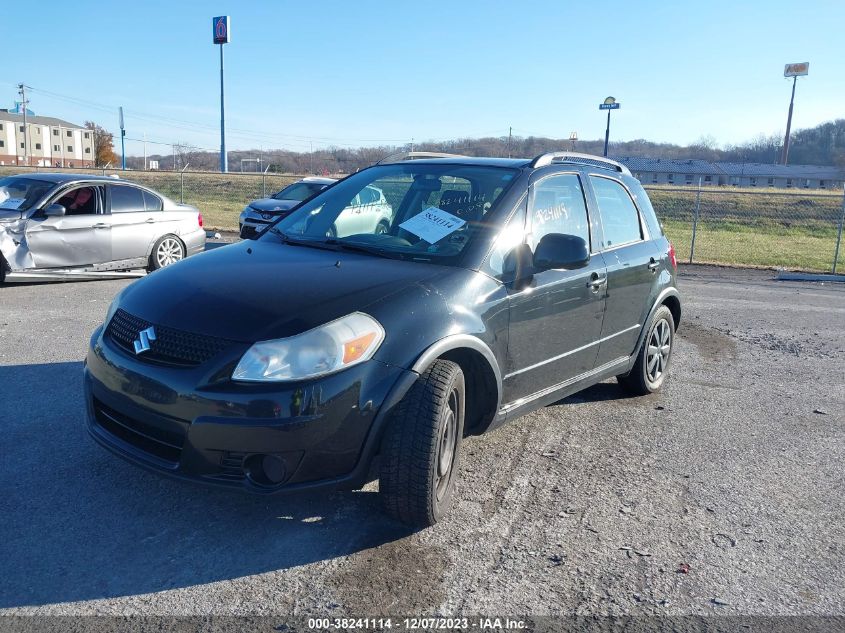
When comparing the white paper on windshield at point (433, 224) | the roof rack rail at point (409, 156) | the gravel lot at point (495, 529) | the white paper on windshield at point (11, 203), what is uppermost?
the roof rack rail at point (409, 156)

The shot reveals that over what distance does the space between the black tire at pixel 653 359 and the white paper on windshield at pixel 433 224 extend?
2185mm

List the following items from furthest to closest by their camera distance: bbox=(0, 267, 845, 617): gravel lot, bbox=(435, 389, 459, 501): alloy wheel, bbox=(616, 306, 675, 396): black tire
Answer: bbox=(616, 306, 675, 396): black tire → bbox=(435, 389, 459, 501): alloy wheel → bbox=(0, 267, 845, 617): gravel lot

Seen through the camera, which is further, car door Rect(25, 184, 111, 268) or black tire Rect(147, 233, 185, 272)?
black tire Rect(147, 233, 185, 272)

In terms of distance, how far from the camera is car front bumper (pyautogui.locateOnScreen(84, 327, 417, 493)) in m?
3.05

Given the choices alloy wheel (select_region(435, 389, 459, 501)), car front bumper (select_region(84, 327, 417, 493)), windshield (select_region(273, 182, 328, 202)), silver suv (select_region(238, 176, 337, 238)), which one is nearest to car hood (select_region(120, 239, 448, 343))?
car front bumper (select_region(84, 327, 417, 493))

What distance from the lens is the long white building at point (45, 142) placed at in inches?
3797

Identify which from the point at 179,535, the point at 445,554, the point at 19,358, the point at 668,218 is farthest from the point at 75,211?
the point at 668,218

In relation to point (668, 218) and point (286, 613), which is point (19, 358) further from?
point (668, 218)

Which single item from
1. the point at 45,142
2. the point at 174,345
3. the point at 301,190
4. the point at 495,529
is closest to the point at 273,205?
the point at 301,190

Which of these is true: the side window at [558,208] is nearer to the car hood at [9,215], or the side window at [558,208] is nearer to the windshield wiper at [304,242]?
the windshield wiper at [304,242]

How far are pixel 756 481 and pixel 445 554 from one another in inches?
83.8

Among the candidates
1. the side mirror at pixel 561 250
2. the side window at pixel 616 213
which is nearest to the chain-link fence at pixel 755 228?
the side window at pixel 616 213

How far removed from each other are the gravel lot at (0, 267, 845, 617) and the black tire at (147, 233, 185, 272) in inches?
205

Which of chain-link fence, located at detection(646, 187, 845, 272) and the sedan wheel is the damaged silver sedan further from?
chain-link fence, located at detection(646, 187, 845, 272)
